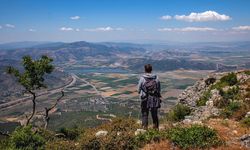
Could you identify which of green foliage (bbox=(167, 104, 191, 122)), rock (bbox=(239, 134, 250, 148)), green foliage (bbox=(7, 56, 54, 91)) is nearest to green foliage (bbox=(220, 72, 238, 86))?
green foliage (bbox=(167, 104, 191, 122))

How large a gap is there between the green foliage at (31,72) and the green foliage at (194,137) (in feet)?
79.1

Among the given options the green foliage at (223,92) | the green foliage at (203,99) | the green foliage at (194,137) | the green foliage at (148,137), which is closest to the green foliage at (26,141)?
the green foliage at (148,137)

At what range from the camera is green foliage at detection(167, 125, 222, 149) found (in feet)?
33.6

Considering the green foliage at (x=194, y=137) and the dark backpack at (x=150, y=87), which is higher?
the dark backpack at (x=150, y=87)

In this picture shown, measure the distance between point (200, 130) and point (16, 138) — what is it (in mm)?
7482

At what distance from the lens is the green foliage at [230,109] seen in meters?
16.6

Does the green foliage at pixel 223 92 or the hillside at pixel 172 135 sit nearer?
the hillside at pixel 172 135

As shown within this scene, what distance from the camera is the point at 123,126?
1425cm

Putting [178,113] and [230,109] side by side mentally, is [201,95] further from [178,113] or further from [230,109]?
[230,109]

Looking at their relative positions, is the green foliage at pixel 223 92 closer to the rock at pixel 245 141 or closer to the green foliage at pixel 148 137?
the rock at pixel 245 141

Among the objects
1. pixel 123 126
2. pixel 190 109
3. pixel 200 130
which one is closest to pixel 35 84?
pixel 190 109

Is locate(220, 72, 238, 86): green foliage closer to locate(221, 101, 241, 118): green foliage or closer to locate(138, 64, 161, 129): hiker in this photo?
locate(221, 101, 241, 118): green foliage

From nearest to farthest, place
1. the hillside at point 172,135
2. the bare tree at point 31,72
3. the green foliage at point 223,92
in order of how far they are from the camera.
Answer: the hillside at point 172,135, the green foliage at point 223,92, the bare tree at point 31,72

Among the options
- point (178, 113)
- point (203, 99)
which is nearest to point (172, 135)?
point (178, 113)
